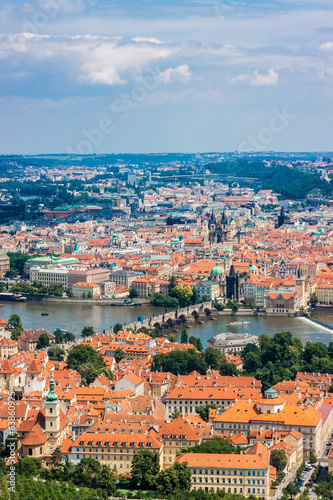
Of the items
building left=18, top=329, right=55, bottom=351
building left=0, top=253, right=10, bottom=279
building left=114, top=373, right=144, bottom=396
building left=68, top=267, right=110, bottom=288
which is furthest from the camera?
building left=0, top=253, right=10, bottom=279

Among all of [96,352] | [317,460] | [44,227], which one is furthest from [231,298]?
[44,227]

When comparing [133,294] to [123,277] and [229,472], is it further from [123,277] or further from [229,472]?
[229,472]

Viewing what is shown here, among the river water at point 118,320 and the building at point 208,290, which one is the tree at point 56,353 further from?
the building at point 208,290

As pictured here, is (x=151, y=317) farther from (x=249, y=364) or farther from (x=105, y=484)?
(x=105, y=484)

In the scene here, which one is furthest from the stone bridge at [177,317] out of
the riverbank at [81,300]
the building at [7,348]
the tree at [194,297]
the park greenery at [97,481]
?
the park greenery at [97,481]

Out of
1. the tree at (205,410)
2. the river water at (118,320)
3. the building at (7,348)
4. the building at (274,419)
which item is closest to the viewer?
the building at (274,419)

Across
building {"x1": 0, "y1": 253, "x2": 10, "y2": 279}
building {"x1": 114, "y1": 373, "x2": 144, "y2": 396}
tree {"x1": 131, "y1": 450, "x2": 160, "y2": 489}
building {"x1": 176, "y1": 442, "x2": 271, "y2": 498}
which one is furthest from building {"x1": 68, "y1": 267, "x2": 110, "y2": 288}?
building {"x1": 176, "y1": 442, "x2": 271, "y2": 498}

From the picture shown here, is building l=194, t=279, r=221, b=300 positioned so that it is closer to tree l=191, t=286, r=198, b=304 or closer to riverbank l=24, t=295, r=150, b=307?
tree l=191, t=286, r=198, b=304
